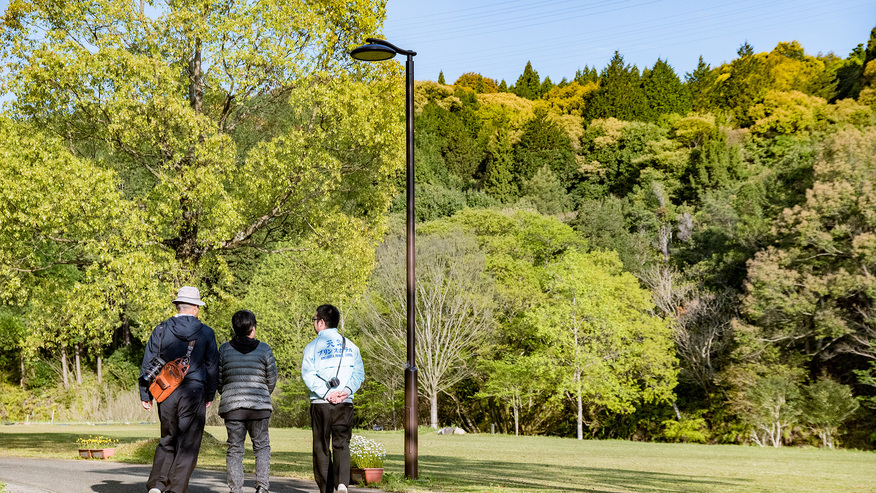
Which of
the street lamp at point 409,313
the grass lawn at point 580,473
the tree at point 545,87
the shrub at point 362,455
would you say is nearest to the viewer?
the shrub at point 362,455

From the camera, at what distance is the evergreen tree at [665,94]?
282 feet

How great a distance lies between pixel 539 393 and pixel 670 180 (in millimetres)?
31683

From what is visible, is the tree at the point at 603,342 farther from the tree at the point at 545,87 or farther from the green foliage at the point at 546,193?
the tree at the point at 545,87

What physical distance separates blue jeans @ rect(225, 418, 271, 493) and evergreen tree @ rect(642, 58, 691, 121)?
82512 millimetres

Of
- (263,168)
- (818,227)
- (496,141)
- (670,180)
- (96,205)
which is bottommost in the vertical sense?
(96,205)

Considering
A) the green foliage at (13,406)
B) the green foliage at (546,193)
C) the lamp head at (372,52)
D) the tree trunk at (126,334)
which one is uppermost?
the green foliage at (546,193)

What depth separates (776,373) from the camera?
41312 mm

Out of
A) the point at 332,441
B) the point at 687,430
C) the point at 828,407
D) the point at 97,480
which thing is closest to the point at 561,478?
the point at 332,441

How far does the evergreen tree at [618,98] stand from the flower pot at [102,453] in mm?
78160

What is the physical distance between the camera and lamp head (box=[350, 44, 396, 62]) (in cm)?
1038

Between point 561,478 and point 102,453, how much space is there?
27.1ft

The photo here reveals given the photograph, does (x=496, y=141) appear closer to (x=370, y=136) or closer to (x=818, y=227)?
(x=818, y=227)

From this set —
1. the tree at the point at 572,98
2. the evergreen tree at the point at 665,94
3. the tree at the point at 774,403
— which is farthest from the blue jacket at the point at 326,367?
the tree at the point at 572,98

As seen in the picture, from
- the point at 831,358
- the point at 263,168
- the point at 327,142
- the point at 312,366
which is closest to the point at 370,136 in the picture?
the point at 327,142
